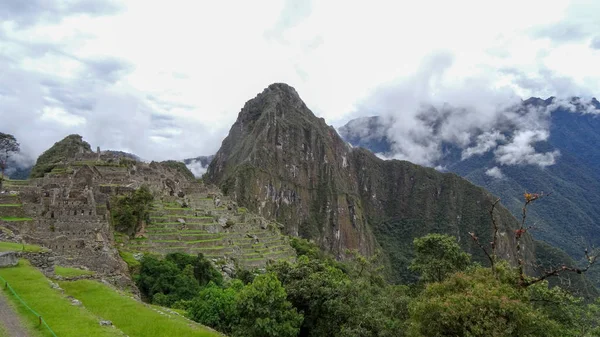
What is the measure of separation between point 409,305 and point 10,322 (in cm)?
1410

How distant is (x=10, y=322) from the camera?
11.2 m

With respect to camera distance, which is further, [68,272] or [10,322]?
[68,272]

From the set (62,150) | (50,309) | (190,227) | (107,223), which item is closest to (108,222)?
(107,223)

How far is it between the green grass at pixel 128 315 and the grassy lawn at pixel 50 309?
1.76 m

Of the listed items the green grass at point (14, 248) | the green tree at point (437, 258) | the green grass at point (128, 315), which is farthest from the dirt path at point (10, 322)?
the green tree at point (437, 258)

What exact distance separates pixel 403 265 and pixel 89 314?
192 metres

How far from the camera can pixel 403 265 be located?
627ft

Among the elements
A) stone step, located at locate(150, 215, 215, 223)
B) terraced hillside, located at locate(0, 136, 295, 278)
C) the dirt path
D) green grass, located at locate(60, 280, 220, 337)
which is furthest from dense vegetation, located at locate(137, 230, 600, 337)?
stone step, located at locate(150, 215, 215, 223)

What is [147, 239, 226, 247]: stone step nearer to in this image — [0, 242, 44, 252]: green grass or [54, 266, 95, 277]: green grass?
[54, 266, 95, 277]: green grass

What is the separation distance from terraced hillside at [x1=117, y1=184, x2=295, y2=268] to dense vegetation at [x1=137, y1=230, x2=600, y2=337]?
31.5ft

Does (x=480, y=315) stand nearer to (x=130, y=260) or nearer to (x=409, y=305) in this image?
(x=409, y=305)

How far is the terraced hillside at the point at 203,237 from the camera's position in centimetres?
3541

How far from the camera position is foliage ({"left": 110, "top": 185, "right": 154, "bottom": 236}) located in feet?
110

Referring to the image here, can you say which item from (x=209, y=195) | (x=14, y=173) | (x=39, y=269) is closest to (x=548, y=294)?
(x=39, y=269)
